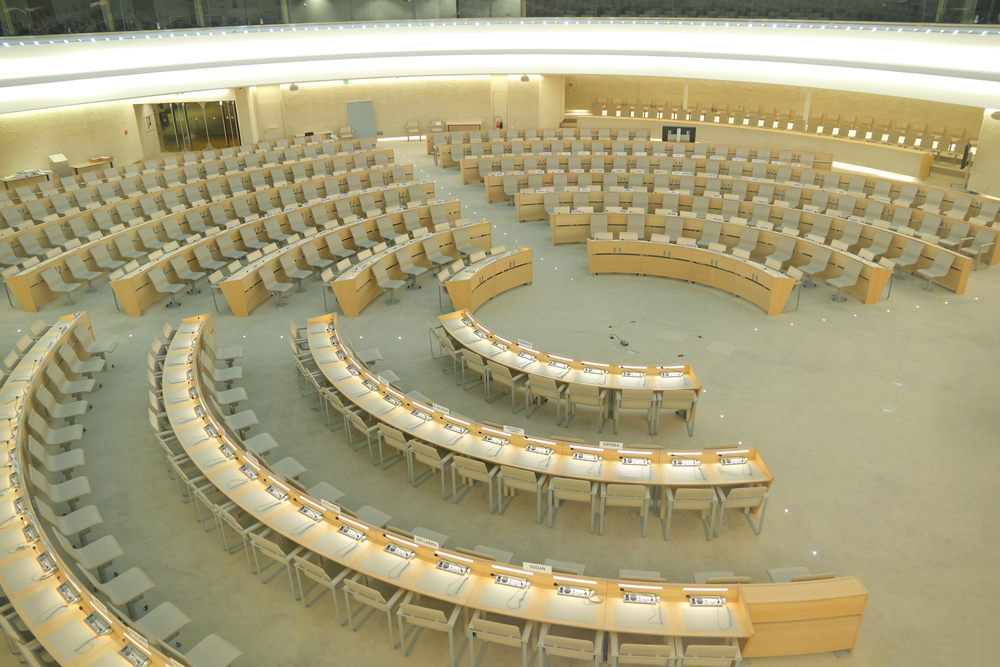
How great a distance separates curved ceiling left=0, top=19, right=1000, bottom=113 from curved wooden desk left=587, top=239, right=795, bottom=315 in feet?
23.4

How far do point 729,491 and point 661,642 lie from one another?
2063mm

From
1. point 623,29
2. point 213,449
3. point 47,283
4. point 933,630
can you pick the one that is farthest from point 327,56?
point 933,630

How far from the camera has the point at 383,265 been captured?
1402 centimetres

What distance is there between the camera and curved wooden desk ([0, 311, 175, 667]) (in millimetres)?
5707

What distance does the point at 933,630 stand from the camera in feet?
22.1

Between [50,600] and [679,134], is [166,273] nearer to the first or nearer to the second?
[50,600]

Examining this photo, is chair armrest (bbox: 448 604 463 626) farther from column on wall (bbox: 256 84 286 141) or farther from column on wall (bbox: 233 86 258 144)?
column on wall (bbox: 256 84 286 141)

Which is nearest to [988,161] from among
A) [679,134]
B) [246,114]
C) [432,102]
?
[679,134]

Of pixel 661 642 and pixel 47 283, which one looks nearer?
pixel 661 642

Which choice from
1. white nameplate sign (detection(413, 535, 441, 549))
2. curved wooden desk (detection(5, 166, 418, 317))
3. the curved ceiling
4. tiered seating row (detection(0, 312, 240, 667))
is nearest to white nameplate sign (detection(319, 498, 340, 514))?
white nameplate sign (detection(413, 535, 441, 549))

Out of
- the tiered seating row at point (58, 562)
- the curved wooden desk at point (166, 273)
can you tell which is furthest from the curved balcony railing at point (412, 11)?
the tiered seating row at point (58, 562)

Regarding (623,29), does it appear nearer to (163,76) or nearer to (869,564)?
(163,76)

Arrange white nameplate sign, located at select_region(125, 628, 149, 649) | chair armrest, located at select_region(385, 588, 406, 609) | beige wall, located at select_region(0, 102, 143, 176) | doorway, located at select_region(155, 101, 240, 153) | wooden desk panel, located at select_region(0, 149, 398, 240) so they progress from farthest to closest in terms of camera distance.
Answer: doorway, located at select_region(155, 101, 240, 153), beige wall, located at select_region(0, 102, 143, 176), wooden desk panel, located at select_region(0, 149, 398, 240), chair armrest, located at select_region(385, 588, 406, 609), white nameplate sign, located at select_region(125, 628, 149, 649)

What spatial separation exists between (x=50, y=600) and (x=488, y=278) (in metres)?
9.26
